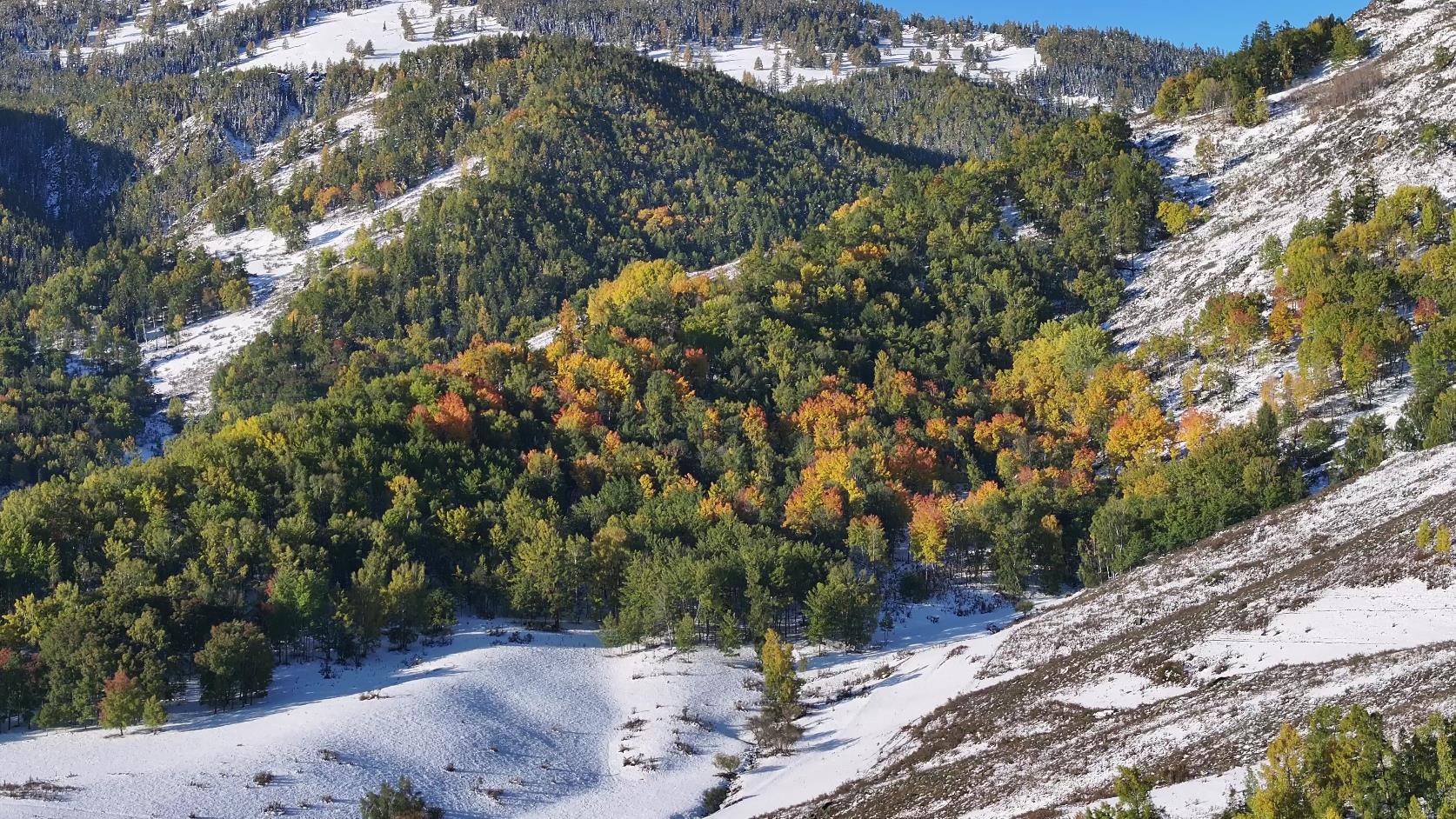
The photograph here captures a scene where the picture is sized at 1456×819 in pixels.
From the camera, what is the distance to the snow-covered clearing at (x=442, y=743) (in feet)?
178

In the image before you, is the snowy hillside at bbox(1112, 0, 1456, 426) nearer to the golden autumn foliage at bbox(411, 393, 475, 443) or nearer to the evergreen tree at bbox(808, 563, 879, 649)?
the evergreen tree at bbox(808, 563, 879, 649)

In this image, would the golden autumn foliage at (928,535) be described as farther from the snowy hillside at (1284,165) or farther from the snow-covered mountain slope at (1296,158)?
the snow-covered mountain slope at (1296,158)

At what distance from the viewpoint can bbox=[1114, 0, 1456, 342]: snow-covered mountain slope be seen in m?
120

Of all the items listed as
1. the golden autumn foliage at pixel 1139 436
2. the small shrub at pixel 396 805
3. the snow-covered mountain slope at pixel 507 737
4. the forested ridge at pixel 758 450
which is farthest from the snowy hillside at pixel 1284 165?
the small shrub at pixel 396 805

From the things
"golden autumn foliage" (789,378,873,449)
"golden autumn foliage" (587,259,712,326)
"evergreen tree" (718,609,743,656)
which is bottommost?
"evergreen tree" (718,609,743,656)

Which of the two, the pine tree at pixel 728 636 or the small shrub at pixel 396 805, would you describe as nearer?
the small shrub at pixel 396 805

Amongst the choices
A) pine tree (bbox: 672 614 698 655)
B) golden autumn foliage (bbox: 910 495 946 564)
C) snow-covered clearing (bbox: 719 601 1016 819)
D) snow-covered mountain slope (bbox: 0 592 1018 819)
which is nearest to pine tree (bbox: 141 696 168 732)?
snow-covered mountain slope (bbox: 0 592 1018 819)

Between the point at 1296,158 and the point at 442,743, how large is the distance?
119 metres

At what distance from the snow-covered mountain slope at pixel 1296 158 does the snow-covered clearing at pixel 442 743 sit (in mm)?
72298

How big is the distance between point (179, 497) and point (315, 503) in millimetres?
9888

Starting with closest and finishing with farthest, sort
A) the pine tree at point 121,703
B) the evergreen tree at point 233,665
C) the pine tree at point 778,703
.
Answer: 1. the pine tree at point 121,703
2. the pine tree at point 778,703
3. the evergreen tree at point 233,665

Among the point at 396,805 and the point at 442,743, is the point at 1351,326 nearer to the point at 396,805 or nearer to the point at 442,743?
the point at 442,743

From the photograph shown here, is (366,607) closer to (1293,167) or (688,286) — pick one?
(688,286)

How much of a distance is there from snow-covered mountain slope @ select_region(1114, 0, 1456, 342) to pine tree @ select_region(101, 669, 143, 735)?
313 feet
